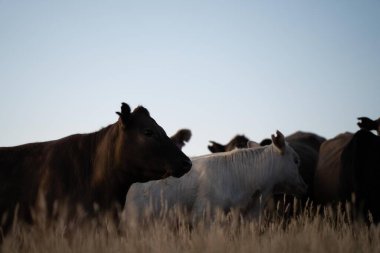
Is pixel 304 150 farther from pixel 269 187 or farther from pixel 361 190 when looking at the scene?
pixel 361 190

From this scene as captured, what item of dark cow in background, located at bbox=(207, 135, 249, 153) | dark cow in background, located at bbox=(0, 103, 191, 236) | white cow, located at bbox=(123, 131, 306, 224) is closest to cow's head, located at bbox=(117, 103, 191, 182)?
dark cow in background, located at bbox=(0, 103, 191, 236)

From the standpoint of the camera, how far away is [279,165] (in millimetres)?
11062

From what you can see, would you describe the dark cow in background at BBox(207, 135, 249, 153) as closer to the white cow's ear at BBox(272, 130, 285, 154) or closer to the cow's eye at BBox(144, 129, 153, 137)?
the white cow's ear at BBox(272, 130, 285, 154)

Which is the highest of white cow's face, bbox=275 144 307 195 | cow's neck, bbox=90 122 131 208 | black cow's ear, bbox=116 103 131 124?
black cow's ear, bbox=116 103 131 124

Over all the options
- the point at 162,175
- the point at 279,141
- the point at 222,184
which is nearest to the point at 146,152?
the point at 162,175

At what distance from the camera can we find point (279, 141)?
11.0 metres

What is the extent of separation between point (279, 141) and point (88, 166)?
4.97 m

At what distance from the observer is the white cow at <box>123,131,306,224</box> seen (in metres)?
10.3

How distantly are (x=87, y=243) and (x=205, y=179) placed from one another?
5.32 meters

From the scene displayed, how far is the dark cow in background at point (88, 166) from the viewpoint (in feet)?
→ 21.8

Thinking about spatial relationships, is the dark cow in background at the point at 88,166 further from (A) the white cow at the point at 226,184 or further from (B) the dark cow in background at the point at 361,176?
(B) the dark cow in background at the point at 361,176

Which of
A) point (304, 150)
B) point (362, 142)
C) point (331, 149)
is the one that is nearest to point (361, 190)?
point (362, 142)

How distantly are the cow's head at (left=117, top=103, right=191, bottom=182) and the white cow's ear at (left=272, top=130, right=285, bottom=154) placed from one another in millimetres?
4066

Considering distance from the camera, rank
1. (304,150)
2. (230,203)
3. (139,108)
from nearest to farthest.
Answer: (139,108) → (230,203) → (304,150)
